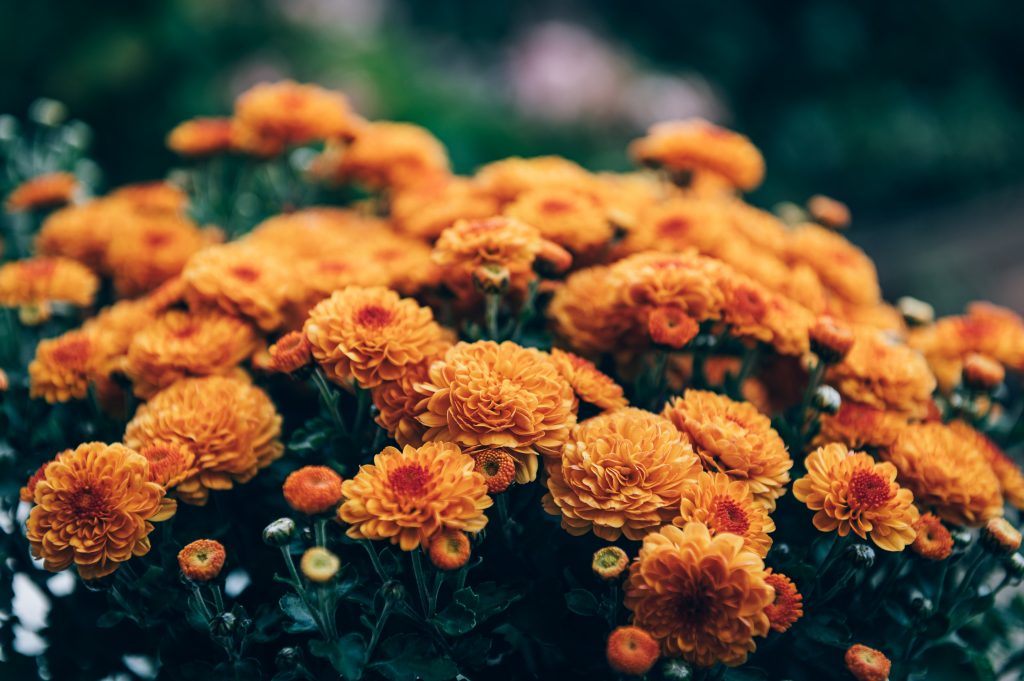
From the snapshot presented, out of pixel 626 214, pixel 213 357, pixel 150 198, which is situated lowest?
pixel 150 198

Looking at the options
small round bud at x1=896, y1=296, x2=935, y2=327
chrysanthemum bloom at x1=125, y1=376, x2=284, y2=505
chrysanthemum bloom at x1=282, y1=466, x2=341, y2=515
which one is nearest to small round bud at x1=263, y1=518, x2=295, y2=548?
chrysanthemum bloom at x1=282, y1=466, x2=341, y2=515

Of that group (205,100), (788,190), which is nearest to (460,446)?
(205,100)

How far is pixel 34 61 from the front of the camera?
3746 millimetres

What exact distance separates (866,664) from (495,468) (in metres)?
0.49

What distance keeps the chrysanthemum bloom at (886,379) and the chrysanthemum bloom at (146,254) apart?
1.14 metres

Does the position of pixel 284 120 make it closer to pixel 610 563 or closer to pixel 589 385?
pixel 589 385

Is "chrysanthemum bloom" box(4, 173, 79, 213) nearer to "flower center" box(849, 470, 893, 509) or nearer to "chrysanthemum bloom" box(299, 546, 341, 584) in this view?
"chrysanthemum bloom" box(299, 546, 341, 584)

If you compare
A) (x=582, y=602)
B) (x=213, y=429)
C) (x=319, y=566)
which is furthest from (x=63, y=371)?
(x=582, y=602)

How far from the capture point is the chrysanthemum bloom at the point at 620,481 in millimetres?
924

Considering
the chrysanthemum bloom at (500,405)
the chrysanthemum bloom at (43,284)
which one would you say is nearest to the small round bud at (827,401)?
the chrysanthemum bloom at (500,405)

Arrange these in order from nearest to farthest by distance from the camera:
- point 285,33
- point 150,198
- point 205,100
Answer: point 150,198
point 205,100
point 285,33

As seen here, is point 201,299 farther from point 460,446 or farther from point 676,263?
point 676,263

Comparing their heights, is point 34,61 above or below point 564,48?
below

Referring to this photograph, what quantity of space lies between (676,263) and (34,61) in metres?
3.75
